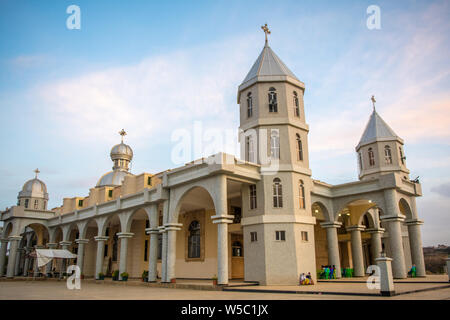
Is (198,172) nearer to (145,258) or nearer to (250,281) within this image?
(250,281)

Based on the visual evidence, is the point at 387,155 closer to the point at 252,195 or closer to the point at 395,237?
the point at 395,237

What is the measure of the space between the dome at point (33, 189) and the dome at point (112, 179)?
1474cm

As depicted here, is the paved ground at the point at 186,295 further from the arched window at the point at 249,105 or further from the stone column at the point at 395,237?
the arched window at the point at 249,105

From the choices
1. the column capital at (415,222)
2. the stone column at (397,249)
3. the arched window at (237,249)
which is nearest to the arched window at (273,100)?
the stone column at (397,249)

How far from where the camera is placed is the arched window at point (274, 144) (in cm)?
2167

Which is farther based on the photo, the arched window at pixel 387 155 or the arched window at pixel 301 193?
the arched window at pixel 387 155

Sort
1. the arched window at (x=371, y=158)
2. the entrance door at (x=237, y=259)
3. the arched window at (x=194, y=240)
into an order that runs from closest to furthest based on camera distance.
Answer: the entrance door at (x=237, y=259) < the arched window at (x=194, y=240) < the arched window at (x=371, y=158)

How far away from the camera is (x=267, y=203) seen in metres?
20.4

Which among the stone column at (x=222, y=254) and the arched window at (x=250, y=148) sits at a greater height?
the arched window at (x=250, y=148)

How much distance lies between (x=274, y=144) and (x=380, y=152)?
521 inches

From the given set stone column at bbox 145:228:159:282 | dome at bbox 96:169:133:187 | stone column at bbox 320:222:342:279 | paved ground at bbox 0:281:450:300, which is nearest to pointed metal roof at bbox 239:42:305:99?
stone column at bbox 320:222:342:279

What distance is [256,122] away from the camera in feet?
72.5

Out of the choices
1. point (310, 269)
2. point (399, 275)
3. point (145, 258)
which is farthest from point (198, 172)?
point (145, 258)
